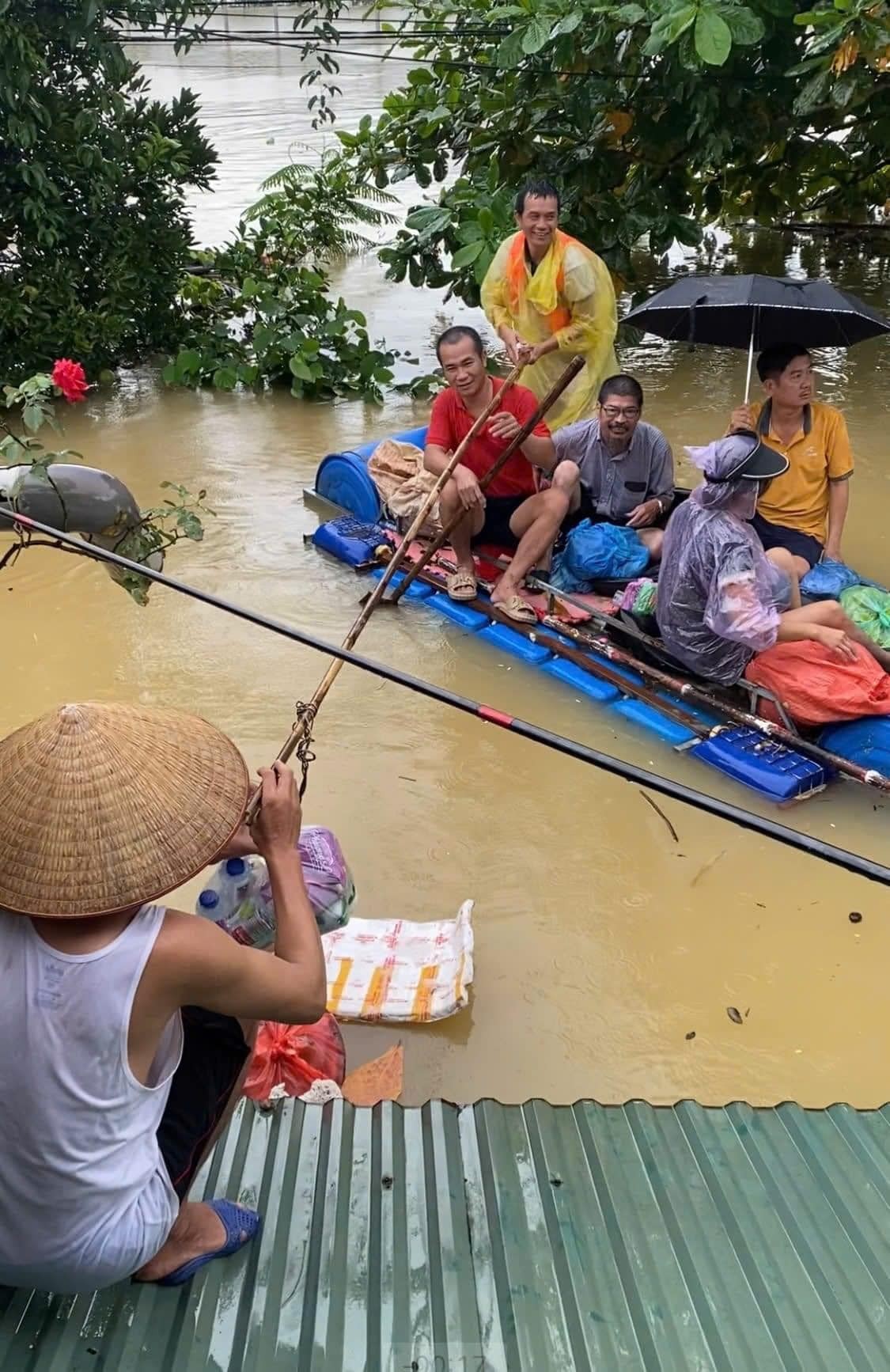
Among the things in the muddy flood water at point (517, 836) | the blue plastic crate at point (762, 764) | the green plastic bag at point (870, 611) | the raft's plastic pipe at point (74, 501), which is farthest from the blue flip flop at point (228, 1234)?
the green plastic bag at point (870, 611)

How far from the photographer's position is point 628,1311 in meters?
1.70

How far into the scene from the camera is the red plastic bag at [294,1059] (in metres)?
2.66

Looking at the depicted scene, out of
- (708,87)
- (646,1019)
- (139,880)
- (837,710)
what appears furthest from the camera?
(708,87)

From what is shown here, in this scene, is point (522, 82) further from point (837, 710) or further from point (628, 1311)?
point (628, 1311)

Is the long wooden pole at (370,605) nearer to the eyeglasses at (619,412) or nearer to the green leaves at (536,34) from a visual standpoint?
the eyeglasses at (619,412)

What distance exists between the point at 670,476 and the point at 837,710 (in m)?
1.62

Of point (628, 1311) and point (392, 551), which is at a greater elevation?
point (628, 1311)

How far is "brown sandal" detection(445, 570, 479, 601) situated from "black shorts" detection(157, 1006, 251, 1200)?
10.8 feet

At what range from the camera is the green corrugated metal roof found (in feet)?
5.36

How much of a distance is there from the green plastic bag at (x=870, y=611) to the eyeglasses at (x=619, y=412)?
1168 millimetres

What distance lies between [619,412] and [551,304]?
102 centimetres

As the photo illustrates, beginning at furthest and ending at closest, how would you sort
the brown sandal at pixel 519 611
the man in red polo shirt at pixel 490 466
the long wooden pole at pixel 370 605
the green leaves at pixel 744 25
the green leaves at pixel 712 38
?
1. the green leaves at pixel 744 25
2. the green leaves at pixel 712 38
3. the brown sandal at pixel 519 611
4. the man in red polo shirt at pixel 490 466
5. the long wooden pole at pixel 370 605

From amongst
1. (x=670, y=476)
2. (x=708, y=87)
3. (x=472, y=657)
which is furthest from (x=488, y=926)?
(x=708, y=87)

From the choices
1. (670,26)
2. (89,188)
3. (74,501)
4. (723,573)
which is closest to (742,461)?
(723,573)
